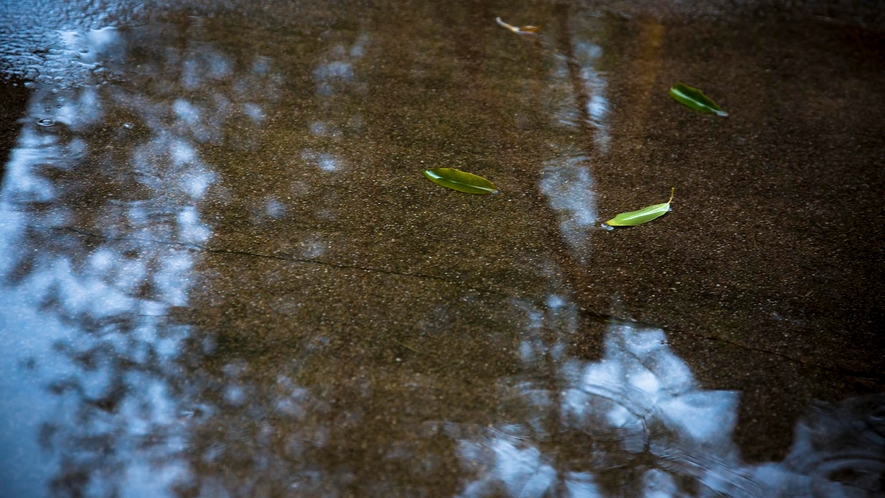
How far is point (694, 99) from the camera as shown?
7.58 ft

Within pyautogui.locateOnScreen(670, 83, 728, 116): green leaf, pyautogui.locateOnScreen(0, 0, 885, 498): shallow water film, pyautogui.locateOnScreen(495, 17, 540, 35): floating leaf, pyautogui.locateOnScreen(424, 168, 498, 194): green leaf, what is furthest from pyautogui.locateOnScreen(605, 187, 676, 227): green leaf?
pyautogui.locateOnScreen(495, 17, 540, 35): floating leaf

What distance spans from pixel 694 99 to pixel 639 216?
70cm

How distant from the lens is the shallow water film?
1.29 meters

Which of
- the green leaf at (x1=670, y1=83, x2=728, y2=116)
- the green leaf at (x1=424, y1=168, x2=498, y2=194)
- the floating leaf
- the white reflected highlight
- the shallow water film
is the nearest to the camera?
the shallow water film

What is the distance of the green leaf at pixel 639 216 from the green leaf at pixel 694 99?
0.60 metres

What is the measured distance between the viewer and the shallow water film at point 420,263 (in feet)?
4.23

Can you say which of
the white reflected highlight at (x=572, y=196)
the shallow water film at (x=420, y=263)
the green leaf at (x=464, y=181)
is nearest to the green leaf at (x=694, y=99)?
the shallow water film at (x=420, y=263)

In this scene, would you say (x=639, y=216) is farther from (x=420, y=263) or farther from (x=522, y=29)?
(x=522, y=29)

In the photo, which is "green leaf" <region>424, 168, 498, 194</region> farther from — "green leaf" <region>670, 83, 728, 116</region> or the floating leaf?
the floating leaf

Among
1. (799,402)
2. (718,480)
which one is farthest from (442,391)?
(799,402)

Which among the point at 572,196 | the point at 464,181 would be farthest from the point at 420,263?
the point at 572,196

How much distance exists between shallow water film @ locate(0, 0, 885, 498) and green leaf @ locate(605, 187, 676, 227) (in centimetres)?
3

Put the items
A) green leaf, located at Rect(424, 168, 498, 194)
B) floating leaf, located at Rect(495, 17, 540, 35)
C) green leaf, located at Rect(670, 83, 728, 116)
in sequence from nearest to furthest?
green leaf, located at Rect(424, 168, 498, 194) → green leaf, located at Rect(670, 83, 728, 116) → floating leaf, located at Rect(495, 17, 540, 35)

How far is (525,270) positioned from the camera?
5.43 ft
